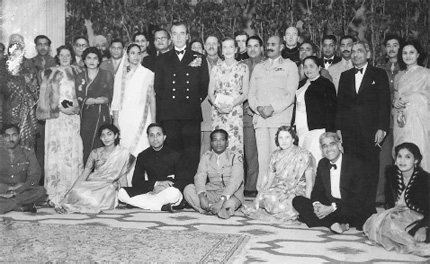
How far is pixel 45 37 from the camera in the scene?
646cm

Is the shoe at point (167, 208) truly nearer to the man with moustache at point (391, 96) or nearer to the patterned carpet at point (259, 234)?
the patterned carpet at point (259, 234)

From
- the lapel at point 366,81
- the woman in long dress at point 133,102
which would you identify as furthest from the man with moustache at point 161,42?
the lapel at point 366,81

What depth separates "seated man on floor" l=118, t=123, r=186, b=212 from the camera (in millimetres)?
5672

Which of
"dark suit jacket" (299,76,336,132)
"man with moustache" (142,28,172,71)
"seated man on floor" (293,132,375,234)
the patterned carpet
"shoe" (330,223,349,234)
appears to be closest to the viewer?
the patterned carpet

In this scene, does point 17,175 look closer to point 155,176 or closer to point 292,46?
point 155,176

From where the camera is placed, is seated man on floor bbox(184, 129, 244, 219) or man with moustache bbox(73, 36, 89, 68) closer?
seated man on floor bbox(184, 129, 244, 219)

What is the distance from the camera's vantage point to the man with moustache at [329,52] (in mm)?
6352

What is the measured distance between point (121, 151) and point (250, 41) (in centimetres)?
163

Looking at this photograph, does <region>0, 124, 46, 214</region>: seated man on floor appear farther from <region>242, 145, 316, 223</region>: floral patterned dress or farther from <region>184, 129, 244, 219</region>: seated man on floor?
<region>242, 145, 316, 223</region>: floral patterned dress

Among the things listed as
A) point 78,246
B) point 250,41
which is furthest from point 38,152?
point 78,246

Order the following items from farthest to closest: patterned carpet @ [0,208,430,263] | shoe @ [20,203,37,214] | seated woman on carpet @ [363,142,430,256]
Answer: shoe @ [20,203,37,214] < seated woman on carpet @ [363,142,430,256] < patterned carpet @ [0,208,430,263]

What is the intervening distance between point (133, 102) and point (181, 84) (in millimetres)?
538

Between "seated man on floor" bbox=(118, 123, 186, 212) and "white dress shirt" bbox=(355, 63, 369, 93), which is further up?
"white dress shirt" bbox=(355, 63, 369, 93)

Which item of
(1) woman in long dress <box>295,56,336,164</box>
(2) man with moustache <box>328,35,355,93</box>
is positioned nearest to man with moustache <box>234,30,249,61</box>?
(2) man with moustache <box>328,35,355,93</box>
